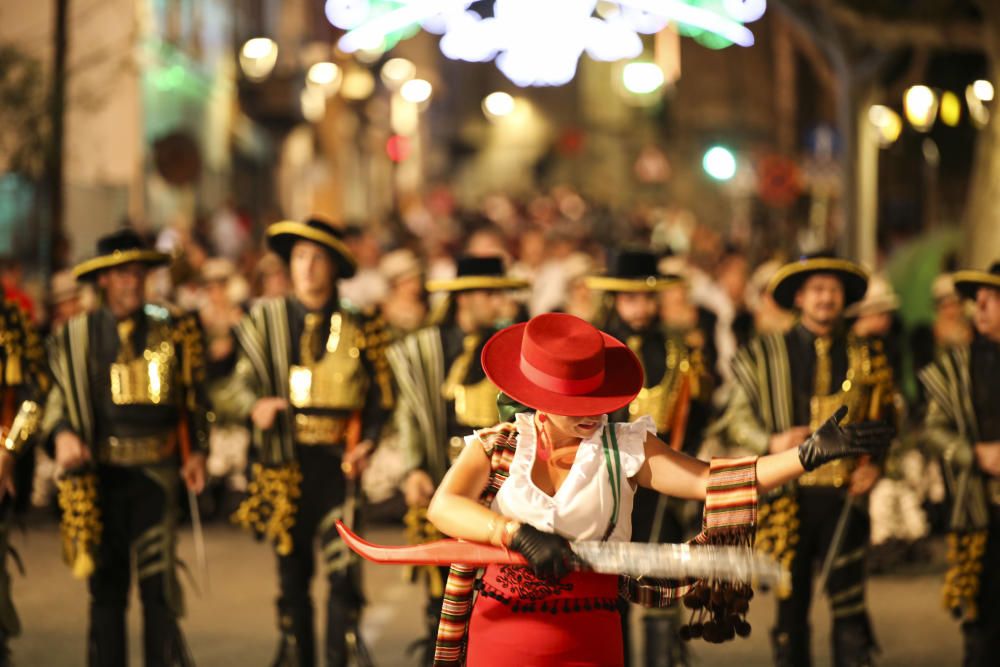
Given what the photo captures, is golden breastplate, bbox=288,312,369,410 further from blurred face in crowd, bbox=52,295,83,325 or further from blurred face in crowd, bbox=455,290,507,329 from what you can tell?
blurred face in crowd, bbox=52,295,83,325

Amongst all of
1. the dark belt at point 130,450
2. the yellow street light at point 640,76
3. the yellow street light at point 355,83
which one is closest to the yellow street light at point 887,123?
the yellow street light at point 640,76

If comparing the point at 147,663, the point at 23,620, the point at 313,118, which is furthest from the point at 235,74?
the point at 147,663

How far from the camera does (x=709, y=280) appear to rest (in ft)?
56.3

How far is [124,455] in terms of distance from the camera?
7.94 m

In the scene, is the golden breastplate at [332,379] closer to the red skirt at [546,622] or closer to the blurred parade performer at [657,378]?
the blurred parade performer at [657,378]

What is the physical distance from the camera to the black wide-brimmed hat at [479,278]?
860 cm

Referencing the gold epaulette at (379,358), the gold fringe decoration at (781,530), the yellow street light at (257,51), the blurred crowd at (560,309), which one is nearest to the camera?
the gold fringe decoration at (781,530)

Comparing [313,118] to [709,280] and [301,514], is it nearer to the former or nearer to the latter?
[709,280]

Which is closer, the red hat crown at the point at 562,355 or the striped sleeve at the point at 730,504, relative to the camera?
A: the red hat crown at the point at 562,355

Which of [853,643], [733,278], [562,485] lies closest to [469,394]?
[853,643]

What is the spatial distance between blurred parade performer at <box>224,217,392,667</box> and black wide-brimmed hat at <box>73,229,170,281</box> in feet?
1.92

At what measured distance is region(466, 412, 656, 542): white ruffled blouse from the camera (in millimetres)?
5145

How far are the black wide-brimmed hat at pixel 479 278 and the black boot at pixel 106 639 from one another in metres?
2.28

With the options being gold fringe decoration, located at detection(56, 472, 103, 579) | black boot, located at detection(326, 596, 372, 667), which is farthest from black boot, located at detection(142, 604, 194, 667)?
black boot, located at detection(326, 596, 372, 667)
